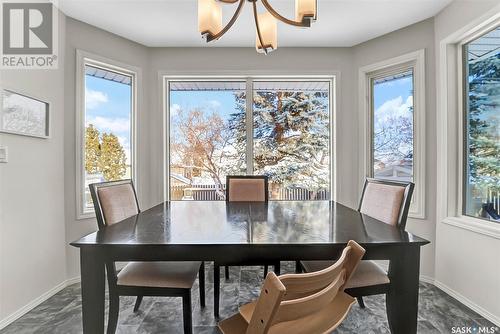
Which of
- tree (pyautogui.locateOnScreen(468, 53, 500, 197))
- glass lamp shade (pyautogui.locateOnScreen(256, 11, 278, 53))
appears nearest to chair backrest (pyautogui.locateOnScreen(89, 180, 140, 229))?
glass lamp shade (pyautogui.locateOnScreen(256, 11, 278, 53))

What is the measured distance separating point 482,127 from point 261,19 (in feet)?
6.49

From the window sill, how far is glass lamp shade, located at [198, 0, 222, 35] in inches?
93.7

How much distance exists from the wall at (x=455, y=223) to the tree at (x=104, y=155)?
3.23 meters

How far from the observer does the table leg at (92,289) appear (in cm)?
115

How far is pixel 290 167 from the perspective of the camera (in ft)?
10.4

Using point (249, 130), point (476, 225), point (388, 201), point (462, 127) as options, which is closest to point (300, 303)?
point (388, 201)

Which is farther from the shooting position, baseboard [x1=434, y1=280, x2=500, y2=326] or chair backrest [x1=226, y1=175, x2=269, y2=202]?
chair backrest [x1=226, y1=175, x2=269, y2=202]

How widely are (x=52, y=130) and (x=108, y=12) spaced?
117 cm

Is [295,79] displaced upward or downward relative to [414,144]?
upward

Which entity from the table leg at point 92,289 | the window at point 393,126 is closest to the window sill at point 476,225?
the window at point 393,126

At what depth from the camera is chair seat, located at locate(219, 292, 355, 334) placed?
91cm

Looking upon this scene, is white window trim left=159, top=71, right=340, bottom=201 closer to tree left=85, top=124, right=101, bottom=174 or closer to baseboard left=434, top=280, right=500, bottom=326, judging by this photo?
tree left=85, top=124, right=101, bottom=174

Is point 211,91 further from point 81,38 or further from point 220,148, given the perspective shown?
point 81,38

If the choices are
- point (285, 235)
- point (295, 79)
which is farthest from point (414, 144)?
point (285, 235)
